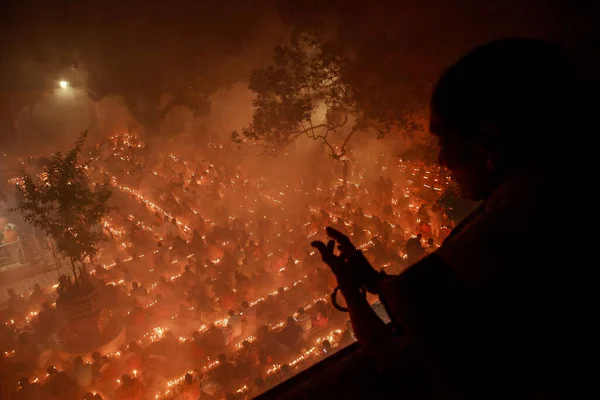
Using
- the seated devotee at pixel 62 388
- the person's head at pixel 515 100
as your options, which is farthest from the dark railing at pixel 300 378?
the seated devotee at pixel 62 388

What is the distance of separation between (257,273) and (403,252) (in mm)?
2464

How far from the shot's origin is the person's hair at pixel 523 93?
63 centimetres

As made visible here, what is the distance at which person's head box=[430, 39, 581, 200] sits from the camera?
63 cm

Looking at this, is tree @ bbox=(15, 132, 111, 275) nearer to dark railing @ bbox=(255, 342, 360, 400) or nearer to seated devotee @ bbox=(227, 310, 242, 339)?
seated devotee @ bbox=(227, 310, 242, 339)

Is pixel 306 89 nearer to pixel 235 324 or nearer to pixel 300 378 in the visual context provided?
pixel 235 324

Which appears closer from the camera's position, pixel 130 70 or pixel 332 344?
pixel 332 344

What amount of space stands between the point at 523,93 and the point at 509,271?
33 centimetres

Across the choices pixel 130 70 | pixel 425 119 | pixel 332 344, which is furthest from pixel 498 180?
pixel 130 70

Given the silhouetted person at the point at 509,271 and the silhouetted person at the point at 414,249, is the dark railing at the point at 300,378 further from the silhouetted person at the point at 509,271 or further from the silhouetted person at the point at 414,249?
the silhouetted person at the point at 414,249

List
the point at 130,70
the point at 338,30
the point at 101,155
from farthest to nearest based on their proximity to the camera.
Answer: the point at 101,155 < the point at 130,70 < the point at 338,30

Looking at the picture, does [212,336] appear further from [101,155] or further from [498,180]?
[101,155]

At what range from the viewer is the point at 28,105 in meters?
7.13

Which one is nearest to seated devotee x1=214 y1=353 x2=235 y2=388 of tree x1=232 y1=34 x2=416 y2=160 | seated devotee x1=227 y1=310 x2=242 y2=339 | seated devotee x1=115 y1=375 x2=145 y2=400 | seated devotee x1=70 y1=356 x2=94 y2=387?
seated devotee x1=227 y1=310 x2=242 y2=339

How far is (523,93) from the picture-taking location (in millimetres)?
627
